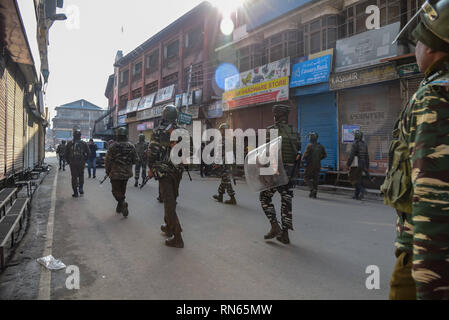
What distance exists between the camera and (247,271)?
3.47 m

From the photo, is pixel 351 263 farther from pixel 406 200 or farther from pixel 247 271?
pixel 406 200

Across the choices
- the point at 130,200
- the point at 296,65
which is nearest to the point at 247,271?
the point at 130,200

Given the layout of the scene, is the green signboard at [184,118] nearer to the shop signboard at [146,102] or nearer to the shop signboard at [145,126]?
the shop signboard at [146,102]

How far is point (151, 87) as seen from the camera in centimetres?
3344

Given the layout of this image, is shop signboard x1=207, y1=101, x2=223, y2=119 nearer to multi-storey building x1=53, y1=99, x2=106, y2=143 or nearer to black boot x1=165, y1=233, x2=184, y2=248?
black boot x1=165, y1=233, x2=184, y2=248

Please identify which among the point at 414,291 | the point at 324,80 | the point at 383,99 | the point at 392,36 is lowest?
the point at 414,291

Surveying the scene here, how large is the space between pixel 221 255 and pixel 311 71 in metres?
12.1

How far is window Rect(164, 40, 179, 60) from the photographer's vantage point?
28516 mm

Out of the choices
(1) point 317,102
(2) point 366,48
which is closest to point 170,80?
(1) point 317,102

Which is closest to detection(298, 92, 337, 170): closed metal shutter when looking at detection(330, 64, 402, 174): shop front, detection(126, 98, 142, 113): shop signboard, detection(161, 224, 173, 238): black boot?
detection(330, 64, 402, 174): shop front

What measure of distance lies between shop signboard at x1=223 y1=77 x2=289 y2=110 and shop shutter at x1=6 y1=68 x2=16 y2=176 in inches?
446

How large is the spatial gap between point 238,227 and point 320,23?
1214cm

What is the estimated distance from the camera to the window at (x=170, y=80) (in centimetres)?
2798

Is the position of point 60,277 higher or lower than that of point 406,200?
lower
